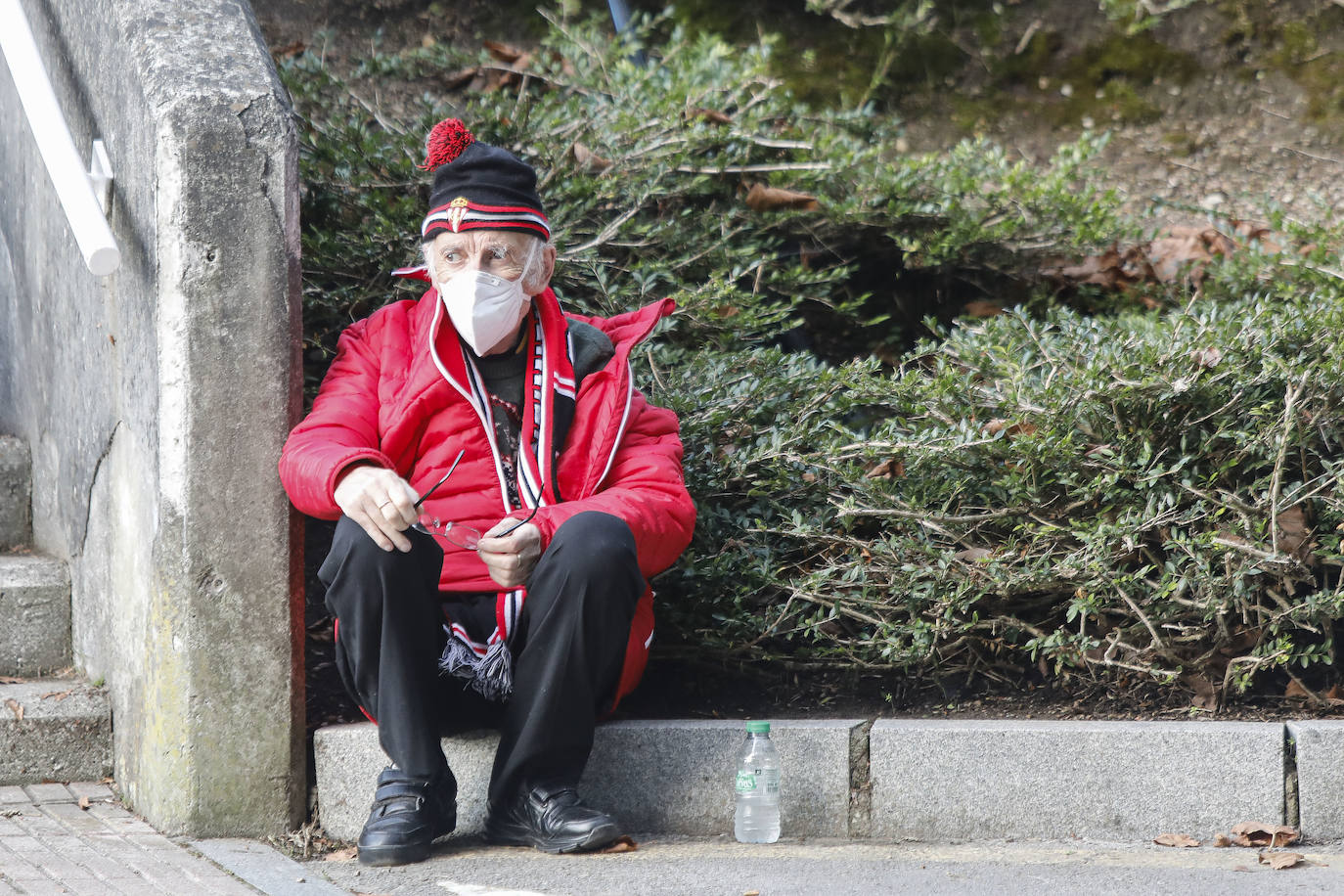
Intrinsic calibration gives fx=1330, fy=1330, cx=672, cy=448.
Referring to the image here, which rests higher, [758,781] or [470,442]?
[470,442]

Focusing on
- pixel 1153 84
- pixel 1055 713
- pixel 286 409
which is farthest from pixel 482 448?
pixel 1153 84

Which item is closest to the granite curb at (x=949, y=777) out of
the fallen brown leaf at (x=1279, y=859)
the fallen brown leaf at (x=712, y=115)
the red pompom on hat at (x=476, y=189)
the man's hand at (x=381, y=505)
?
the fallen brown leaf at (x=1279, y=859)

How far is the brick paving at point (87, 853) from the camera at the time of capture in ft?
8.62

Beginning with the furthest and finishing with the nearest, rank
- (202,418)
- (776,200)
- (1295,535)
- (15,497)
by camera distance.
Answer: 1. (776,200)
2. (15,497)
3. (1295,535)
4. (202,418)

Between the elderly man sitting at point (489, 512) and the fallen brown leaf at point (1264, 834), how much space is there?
1372 mm

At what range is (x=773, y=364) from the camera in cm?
391

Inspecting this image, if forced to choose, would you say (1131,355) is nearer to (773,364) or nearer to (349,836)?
(773,364)

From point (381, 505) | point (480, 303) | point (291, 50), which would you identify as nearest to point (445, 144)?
point (480, 303)

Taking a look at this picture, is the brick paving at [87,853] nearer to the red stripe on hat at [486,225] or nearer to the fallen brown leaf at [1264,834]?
the red stripe on hat at [486,225]

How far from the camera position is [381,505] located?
2.80 m

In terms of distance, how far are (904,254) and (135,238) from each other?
2704 millimetres

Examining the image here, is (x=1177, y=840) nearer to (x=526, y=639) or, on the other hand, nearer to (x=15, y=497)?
(x=526, y=639)

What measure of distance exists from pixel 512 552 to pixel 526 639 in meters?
0.23

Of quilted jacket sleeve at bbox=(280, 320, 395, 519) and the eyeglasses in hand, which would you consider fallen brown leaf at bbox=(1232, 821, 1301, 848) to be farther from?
quilted jacket sleeve at bbox=(280, 320, 395, 519)
